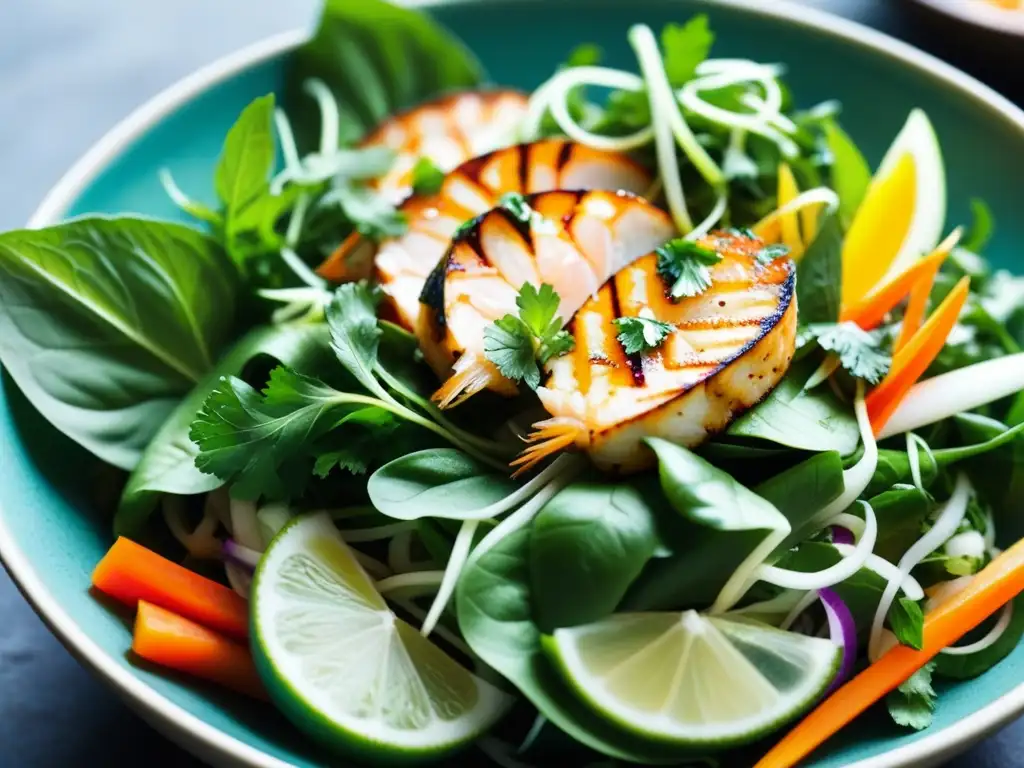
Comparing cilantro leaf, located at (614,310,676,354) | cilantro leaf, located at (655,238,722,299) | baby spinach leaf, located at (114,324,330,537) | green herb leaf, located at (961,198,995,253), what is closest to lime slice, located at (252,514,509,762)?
baby spinach leaf, located at (114,324,330,537)

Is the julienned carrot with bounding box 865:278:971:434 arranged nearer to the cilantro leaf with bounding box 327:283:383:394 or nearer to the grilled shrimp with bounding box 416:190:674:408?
the grilled shrimp with bounding box 416:190:674:408

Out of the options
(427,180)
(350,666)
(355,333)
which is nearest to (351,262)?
(427,180)

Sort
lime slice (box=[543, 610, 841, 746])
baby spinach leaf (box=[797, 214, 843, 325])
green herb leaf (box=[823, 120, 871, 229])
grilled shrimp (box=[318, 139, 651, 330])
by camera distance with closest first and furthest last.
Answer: lime slice (box=[543, 610, 841, 746])
baby spinach leaf (box=[797, 214, 843, 325])
grilled shrimp (box=[318, 139, 651, 330])
green herb leaf (box=[823, 120, 871, 229])

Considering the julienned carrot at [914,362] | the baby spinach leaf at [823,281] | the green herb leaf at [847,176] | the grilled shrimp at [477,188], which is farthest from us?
the green herb leaf at [847,176]

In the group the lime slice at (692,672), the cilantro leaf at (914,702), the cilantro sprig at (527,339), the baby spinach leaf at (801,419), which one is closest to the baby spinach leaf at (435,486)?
the cilantro sprig at (527,339)

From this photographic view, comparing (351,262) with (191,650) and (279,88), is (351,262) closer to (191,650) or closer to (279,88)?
(279,88)

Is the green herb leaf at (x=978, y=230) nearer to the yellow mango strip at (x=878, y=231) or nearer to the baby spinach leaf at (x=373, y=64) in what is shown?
the yellow mango strip at (x=878, y=231)
